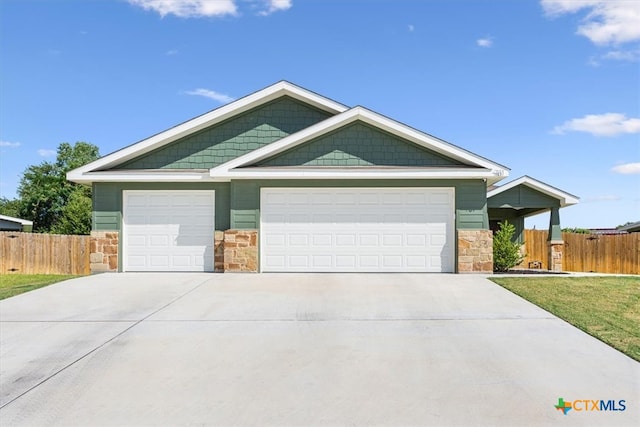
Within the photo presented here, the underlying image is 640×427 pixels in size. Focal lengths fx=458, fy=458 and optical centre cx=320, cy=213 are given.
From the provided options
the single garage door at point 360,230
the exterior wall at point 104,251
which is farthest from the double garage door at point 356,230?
the exterior wall at point 104,251

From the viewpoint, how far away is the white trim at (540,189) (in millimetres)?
16794

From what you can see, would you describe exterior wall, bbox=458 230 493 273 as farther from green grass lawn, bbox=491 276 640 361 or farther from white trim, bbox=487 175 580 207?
white trim, bbox=487 175 580 207

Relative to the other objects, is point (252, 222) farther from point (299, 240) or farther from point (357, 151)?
point (357, 151)

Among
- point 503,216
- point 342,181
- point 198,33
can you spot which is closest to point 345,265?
point 342,181

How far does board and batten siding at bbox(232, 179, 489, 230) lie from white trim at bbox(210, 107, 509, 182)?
43 cm

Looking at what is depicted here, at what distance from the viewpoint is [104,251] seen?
13109 millimetres

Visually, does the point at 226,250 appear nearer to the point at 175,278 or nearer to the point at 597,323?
the point at 175,278

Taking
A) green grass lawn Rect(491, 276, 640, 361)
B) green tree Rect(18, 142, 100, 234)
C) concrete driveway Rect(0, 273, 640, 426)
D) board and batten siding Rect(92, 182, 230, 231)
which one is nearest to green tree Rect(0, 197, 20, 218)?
green tree Rect(18, 142, 100, 234)

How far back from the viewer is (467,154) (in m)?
12.2

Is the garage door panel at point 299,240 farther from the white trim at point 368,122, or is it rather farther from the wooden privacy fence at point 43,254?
the wooden privacy fence at point 43,254

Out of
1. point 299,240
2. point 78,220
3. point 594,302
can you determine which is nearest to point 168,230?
point 299,240

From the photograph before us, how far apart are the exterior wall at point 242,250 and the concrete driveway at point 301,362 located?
317 centimetres

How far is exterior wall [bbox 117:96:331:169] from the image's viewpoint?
1356 centimetres

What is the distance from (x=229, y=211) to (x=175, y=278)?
2480 millimetres
